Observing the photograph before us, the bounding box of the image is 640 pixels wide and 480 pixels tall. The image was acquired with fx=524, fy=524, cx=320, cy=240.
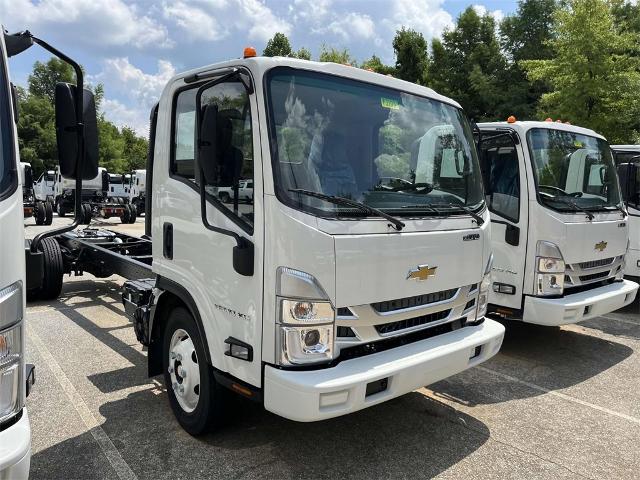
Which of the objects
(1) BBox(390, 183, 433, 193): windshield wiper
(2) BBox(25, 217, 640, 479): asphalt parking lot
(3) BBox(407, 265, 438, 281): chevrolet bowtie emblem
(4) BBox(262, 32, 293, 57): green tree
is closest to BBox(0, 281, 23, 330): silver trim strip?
(2) BBox(25, 217, 640, 479): asphalt parking lot

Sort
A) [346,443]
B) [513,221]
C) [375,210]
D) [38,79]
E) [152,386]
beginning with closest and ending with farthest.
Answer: [375,210] < [346,443] < [152,386] < [513,221] < [38,79]

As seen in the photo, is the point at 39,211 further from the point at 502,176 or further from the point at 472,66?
the point at 472,66

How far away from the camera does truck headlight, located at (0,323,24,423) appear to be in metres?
2.08

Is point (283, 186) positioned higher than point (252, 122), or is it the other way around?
point (252, 122)

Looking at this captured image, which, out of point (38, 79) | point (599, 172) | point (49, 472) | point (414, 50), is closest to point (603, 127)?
point (599, 172)

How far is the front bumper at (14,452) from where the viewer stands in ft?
6.39

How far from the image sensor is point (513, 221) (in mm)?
5309

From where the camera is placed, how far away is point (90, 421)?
384cm

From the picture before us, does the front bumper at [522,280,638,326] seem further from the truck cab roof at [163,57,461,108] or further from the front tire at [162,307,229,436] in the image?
the front tire at [162,307,229,436]

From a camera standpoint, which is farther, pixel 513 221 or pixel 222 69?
pixel 513 221

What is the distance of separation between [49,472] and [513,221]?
4.48 metres

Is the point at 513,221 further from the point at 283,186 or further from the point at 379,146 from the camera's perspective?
the point at 283,186

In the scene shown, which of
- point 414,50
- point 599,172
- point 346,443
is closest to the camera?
point 346,443

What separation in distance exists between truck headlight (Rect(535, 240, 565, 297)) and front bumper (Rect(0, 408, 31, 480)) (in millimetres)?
4450
